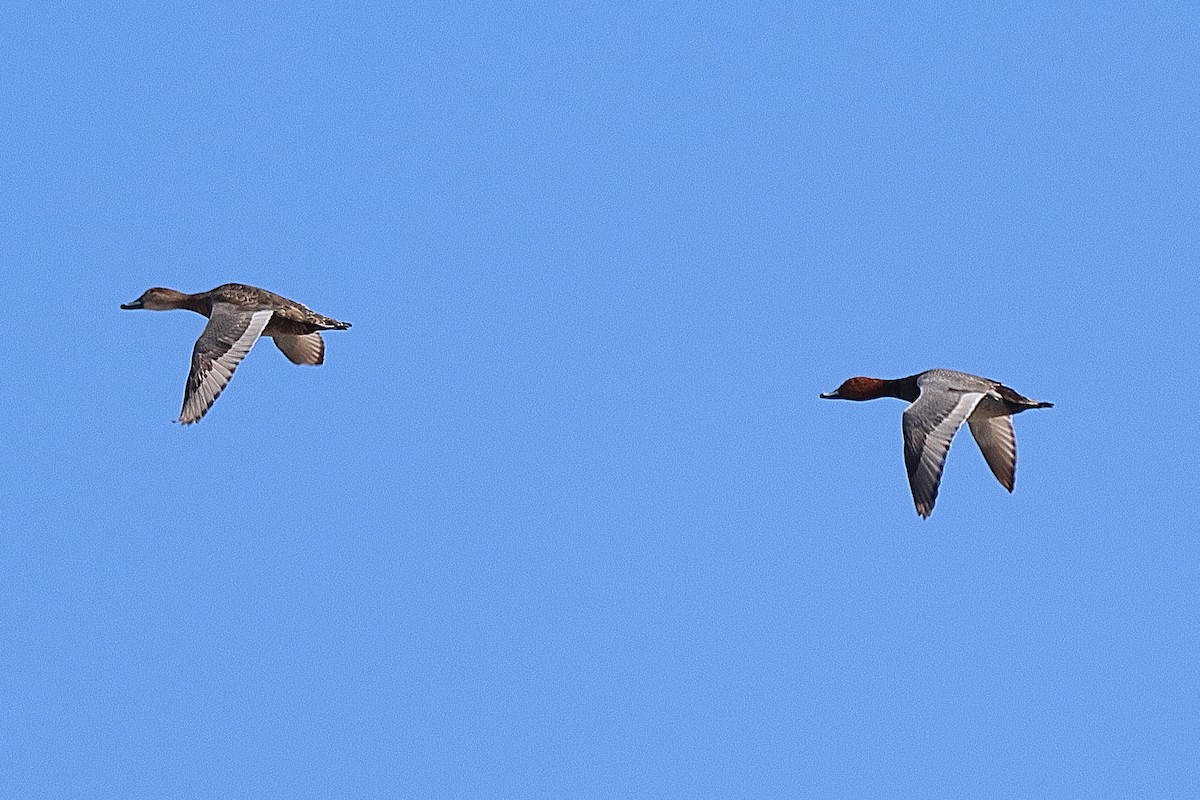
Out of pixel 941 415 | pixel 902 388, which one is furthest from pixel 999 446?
pixel 941 415

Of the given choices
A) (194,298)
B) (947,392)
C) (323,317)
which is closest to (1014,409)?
(947,392)

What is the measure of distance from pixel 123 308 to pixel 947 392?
12906 millimetres

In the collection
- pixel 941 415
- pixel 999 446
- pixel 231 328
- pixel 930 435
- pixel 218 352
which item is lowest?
pixel 930 435

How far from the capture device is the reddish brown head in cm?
3350

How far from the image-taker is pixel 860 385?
1329 inches

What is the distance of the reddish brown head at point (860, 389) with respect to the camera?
110 feet

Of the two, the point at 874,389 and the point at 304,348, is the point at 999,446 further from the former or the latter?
the point at 304,348

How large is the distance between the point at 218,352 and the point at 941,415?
32.9 ft

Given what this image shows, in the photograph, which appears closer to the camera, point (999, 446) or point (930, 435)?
point (930, 435)

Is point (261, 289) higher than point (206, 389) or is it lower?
higher

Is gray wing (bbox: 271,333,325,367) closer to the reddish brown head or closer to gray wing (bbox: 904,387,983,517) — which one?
the reddish brown head

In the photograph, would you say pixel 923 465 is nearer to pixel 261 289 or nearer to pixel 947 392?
pixel 947 392

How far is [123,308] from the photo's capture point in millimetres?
34000

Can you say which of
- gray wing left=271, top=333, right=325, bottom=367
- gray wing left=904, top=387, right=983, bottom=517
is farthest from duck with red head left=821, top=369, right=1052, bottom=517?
gray wing left=271, top=333, right=325, bottom=367
